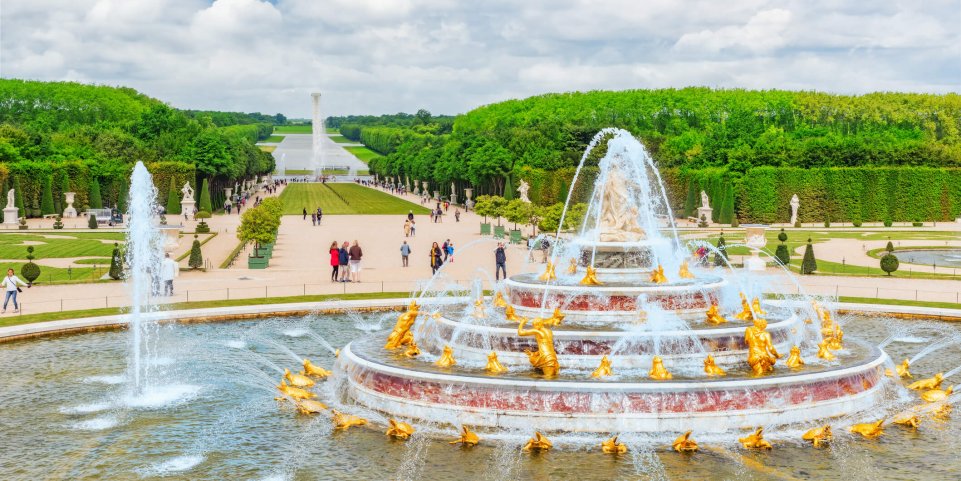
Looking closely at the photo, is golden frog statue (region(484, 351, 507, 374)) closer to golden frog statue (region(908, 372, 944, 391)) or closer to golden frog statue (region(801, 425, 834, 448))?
golden frog statue (region(801, 425, 834, 448))

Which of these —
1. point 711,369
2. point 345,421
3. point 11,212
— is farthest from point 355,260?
point 11,212

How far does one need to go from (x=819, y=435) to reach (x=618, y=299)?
22.5ft

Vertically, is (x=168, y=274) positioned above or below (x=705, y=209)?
below

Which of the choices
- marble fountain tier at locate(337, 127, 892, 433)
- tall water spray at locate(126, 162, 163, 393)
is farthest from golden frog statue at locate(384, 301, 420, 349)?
tall water spray at locate(126, 162, 163, 393)

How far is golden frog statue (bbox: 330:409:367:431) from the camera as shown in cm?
2073

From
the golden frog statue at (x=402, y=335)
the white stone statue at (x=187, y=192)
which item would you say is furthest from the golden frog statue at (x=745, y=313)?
the white stone statue at (x=187, y=192)

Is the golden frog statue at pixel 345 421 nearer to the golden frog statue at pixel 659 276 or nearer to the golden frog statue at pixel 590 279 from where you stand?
the golden frog statue at pixel 590 279

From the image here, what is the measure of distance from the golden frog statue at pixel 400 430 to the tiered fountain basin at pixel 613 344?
3640 millimetres

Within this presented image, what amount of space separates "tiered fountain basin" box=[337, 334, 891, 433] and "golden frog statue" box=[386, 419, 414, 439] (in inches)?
40.5

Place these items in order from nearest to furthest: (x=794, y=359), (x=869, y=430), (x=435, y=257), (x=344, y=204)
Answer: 1. (x=869, y=430)
2. (x=794, y=359)
3. (x=435, y=257)
4. (x=344, y=204)

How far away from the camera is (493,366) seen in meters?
22.0

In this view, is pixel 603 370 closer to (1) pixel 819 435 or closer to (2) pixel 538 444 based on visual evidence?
(2) pixel 538 444

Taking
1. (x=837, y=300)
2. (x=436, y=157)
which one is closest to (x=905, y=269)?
(x=837, y=300)

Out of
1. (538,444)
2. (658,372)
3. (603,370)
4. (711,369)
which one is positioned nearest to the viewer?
(538,444)
